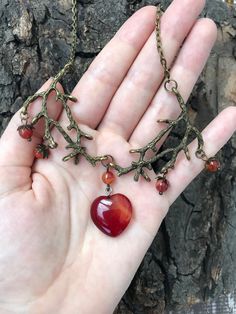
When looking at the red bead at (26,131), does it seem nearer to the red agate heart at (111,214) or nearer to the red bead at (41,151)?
the red bead at (41,151)

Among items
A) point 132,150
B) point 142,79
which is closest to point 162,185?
point 132,150

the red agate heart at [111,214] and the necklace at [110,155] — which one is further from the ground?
the necklace at [110,155]

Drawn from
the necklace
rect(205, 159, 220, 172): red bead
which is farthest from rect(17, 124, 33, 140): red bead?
rect(205, 159, 220, 172): red bead

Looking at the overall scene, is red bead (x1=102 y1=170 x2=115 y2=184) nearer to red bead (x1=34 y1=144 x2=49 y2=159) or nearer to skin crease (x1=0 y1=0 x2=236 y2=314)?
skin crease (x1=0 y1=0 x2=236 y2=314)

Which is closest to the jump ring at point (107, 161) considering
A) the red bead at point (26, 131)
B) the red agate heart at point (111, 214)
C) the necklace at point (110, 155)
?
the necklace at point (110, 155)

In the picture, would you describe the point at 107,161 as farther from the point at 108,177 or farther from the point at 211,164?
the point at 211,164
